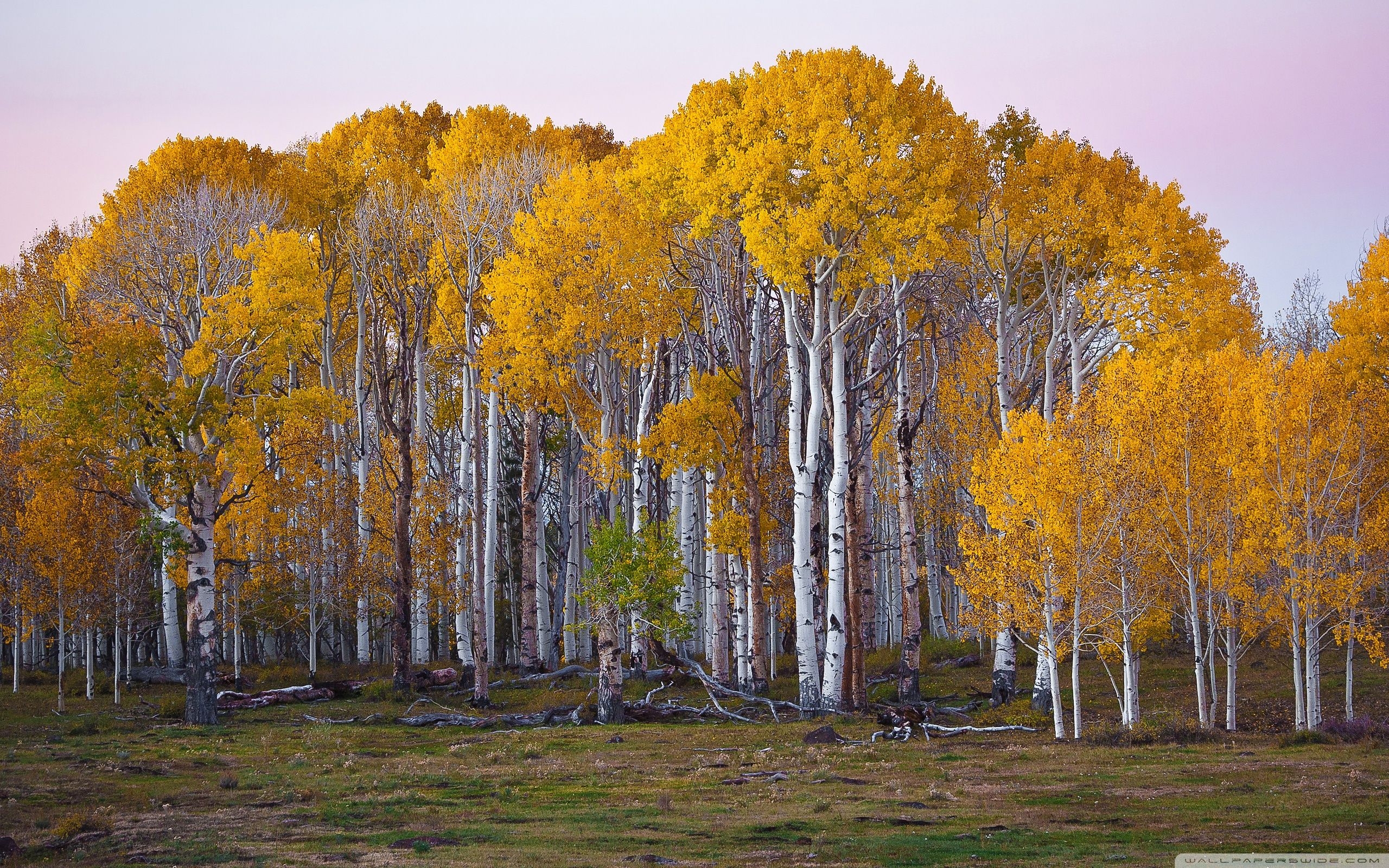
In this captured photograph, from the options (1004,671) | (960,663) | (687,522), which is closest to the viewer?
(1004,671)

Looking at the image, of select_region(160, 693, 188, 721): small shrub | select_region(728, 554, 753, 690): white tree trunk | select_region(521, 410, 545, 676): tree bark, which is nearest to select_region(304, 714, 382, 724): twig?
select_region(160, 693, 188, 721): small shrub

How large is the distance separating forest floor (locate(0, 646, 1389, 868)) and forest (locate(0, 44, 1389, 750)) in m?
2.87

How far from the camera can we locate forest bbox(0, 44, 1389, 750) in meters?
23.5

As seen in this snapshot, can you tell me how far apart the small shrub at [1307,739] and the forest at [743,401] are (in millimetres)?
2379

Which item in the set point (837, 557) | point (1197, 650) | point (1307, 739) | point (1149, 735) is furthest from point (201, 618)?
point (1307, 739)

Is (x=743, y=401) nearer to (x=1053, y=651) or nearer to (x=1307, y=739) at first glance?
(x=1053, y=651)

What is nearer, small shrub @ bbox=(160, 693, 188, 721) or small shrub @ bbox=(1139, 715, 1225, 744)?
small shrub @ bbox=(1139, 715, 1225, 744)

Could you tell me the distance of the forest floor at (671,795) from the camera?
1139 centimetres

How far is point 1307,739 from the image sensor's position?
67.6 feet

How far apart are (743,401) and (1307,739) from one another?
45.9ft

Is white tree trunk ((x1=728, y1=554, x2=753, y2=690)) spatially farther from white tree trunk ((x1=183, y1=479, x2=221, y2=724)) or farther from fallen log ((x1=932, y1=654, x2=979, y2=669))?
white tree trunk ((x1=183, y1=479, x2=221, y2=724))

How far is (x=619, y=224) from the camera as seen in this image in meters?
29.4

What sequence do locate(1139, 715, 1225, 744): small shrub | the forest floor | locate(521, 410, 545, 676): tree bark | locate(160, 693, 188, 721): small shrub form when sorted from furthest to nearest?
1. locate(521, 410, 545, 676): tree bark
2. locate(160, 693, 188, 721): small shrub
3. locate(1139, 715, 1225, 744): small shrub
4. the forest floor

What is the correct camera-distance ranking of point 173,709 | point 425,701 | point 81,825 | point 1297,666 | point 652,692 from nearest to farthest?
point 81,825
point 1297,666
point 173,709
point 652,692
point 425,701
